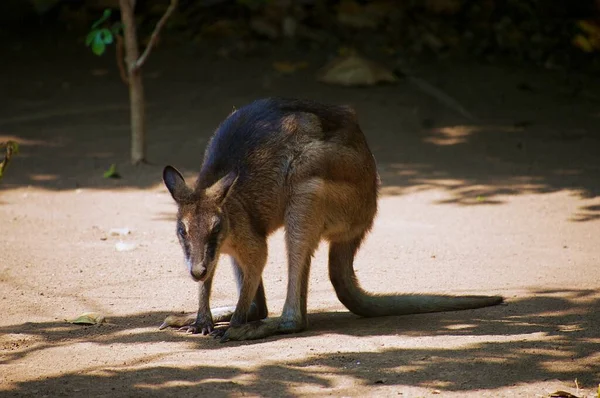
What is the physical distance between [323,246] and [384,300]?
2198 mm

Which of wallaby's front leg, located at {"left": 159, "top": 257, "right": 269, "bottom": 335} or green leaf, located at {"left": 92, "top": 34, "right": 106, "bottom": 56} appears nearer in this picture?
wallaby's front leg, located at {"left": 159, "top": 257, "right": 269, "bottom": 335}

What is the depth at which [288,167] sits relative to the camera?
5.45 m

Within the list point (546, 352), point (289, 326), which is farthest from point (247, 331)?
point (546, 352)

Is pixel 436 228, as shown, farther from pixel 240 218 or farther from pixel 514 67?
pixel 514 67

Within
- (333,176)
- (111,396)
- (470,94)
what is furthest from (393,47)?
(111,396)

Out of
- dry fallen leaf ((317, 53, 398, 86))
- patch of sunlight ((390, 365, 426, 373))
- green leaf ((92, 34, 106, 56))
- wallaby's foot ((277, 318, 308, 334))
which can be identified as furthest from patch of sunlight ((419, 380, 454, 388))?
dry fallen leaf ((317, 53, 398, 86))

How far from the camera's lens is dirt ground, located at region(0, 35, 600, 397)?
4.28m

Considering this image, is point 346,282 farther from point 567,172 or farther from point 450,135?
point 450,135

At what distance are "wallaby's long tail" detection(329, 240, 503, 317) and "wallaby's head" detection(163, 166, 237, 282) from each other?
2.70 ft

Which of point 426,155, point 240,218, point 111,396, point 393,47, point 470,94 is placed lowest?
point 111,396

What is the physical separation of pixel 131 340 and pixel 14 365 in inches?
28.1

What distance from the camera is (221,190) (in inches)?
200

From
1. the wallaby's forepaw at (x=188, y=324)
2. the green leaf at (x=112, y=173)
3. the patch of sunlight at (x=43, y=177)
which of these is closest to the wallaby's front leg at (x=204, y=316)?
the wallaby's forepaw at (x=188, y=324)

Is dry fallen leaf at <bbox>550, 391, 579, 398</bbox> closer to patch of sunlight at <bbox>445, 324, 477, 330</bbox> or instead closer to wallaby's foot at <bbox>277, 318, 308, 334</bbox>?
patch of sunlight at <bbox>445, 324, 477, 330</bbox>
